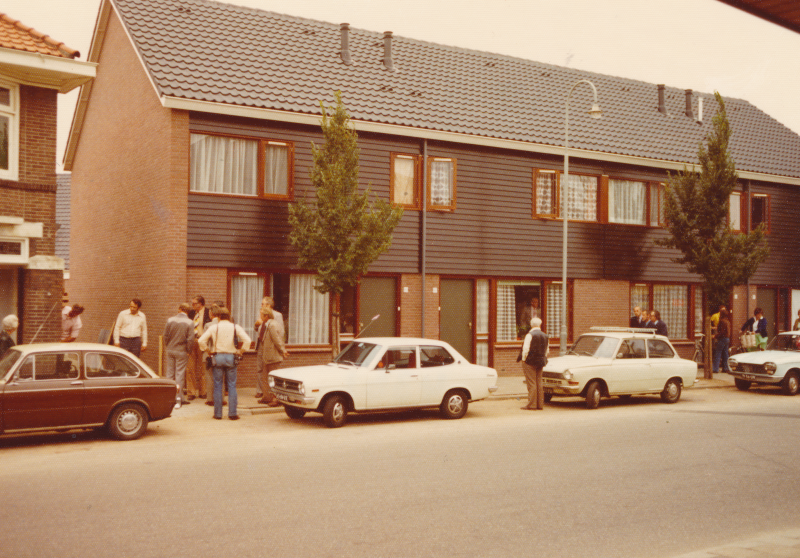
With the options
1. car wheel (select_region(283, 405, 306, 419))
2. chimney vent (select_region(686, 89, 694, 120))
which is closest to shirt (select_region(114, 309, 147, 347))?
car wheel (select_region(283, 405, 306, 419))

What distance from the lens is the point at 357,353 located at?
1339cm

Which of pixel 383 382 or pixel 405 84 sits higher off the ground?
pixel 405 84

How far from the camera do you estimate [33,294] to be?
1454cm

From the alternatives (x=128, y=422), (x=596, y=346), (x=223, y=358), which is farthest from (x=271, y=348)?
(x=596, y=346)

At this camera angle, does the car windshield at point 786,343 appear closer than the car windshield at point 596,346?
No

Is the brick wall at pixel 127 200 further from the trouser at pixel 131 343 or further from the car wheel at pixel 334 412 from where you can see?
the car wheel at pixel 334 412


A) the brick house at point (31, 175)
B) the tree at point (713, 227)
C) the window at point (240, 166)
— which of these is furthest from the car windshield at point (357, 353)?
the tree at point (713, 227)

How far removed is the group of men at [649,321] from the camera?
20.6 meters

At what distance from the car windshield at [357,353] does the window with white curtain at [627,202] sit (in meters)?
11.6

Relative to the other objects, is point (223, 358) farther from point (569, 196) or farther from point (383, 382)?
point (569, 196)

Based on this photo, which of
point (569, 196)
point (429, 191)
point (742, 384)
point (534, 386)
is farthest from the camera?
point (569, 196)

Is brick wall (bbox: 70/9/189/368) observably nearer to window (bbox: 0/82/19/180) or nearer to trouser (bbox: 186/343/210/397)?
trouser (bbox: 186/343/210/397)

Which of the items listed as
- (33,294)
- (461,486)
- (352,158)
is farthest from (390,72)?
(461,486)

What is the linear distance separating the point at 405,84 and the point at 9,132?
10223mm
